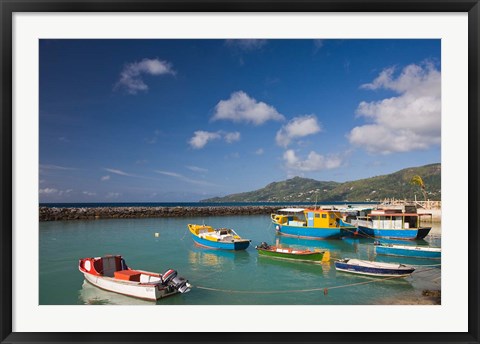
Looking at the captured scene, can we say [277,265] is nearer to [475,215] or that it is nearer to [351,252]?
[351,252]

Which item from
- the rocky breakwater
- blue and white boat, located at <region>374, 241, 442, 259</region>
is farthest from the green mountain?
blue and white boat, located at <region>374, 241, 442, 259</region>

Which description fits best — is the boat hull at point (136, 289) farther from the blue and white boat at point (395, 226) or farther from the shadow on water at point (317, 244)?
the blue and white boat at point (395, 226)

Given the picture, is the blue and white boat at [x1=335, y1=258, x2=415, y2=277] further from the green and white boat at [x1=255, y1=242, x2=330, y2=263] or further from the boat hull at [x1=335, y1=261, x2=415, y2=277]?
the green and white boat at [x1=255, y1=242, x2=330, y2=263]

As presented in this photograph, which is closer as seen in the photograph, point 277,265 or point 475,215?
point 475,215

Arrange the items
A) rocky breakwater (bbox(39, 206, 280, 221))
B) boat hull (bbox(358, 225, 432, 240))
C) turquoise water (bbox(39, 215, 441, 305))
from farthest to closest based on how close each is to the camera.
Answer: rocky breakwater (bbox(39, 206, 280, 221)) → boat hull (bbox(358, 225, 432, 240)) → turquoise water (bbox(39, 215, 441, 305))

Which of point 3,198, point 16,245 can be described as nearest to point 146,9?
point 3,198

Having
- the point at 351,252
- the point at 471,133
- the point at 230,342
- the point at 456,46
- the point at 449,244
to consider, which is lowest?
the point at 351,252
